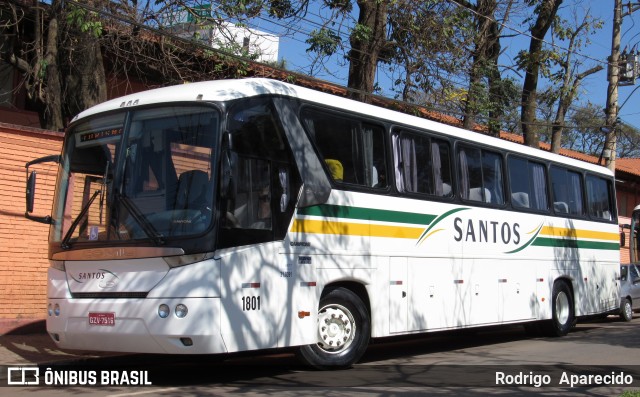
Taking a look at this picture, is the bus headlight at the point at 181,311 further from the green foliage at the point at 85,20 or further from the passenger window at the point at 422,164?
the green foliage at the point at 85,20

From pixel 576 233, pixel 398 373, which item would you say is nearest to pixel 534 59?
pixel 576 233

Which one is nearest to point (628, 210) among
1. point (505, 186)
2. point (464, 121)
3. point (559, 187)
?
point (464, 121)

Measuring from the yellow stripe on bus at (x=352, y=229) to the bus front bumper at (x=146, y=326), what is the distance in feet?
5.65

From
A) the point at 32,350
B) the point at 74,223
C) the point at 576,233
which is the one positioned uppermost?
the point at 576,233

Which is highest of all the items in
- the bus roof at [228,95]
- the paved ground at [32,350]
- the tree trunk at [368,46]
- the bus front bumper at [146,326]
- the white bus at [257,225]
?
the tree trunk at [368,46]

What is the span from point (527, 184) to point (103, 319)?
29.1 feet

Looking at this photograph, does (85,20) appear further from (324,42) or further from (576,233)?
(576,233)

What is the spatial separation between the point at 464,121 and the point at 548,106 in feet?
15.6

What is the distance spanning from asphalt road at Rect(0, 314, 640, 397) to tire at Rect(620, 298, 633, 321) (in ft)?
21.9

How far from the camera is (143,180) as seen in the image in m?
A: 8.52

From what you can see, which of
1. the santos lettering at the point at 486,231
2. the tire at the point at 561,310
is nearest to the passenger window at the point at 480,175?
the santos lettering at the point at 486,231

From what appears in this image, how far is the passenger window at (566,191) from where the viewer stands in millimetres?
15086

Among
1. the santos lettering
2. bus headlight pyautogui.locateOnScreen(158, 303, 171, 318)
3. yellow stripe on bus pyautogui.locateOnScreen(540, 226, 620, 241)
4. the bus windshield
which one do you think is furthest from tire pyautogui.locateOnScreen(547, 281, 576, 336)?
bus headlight pyautogui.locateOnScreen(158, 303, 171, 318)

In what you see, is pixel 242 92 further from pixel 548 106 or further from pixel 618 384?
pixel 548 106
